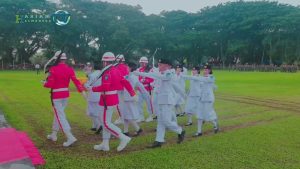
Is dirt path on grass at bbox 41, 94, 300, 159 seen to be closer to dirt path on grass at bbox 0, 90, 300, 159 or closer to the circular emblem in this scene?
dirt path on grass at bbox 0, 90, 300, 159

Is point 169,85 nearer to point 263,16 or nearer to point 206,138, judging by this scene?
point 206,138

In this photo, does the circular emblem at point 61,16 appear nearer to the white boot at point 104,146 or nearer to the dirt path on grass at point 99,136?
the dirt path on grass at point 99,136

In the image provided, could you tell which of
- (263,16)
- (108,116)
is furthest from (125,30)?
Result: (108,116)

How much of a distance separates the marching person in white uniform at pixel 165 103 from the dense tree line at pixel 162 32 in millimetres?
44940

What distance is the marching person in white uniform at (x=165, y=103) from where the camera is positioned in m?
7.97

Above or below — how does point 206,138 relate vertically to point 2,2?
below

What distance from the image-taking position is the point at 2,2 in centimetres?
4906

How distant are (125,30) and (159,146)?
49.5 meters

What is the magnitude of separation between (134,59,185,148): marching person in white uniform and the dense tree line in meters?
44.9

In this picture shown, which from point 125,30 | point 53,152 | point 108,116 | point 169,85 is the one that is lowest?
point 53,152

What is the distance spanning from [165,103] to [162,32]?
55.5m

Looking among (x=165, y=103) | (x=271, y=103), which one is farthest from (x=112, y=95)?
(x=271, y=103)

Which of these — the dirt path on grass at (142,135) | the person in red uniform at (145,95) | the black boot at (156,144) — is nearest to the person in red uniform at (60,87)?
the dirt path on grass at (142,135)

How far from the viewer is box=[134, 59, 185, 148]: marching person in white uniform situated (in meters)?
7.97
